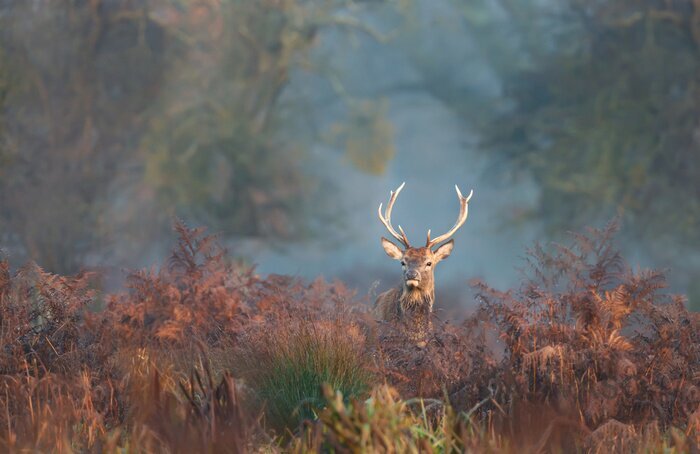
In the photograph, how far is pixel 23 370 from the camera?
5.41 metres

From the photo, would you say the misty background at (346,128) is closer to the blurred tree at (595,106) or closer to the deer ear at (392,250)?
the blurred tree at (595,106)

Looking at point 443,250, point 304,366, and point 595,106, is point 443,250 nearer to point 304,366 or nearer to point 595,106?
point 304,366

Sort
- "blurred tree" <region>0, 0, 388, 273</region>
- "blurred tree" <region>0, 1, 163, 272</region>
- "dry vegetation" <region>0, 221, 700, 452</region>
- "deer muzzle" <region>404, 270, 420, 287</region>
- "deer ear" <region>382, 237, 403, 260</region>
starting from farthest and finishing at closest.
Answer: "blurred tree" <region>0, 0, 388, 273</region>
"blurred tree" <region>0, 1, 163, 272</region>
"deer ear" <region>382, 237, 403, 260</region>
"deer muzzle" <region>404, 270, 420, 287</region>
"dry vegetation" <region>0, 221, 700, 452</region>

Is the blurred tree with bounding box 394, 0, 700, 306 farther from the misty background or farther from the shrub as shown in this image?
the shrub

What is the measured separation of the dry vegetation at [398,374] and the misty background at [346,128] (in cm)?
1117

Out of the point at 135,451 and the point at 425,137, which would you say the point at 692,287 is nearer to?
the point at 425,137

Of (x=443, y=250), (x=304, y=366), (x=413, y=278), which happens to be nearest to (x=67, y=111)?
(x=443, y=250)

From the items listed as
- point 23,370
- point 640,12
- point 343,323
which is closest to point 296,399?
point 343,323

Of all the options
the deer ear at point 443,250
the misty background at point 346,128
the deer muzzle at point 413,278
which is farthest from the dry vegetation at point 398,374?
the misty background at point 346,128

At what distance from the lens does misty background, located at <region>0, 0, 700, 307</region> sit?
56.6 feet

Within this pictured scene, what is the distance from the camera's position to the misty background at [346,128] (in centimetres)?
1725

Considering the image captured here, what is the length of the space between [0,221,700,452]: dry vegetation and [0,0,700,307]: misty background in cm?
1117

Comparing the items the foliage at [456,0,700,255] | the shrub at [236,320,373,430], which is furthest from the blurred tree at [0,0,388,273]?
the shrub at [236,320,373,430]

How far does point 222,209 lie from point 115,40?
380 centimetres
